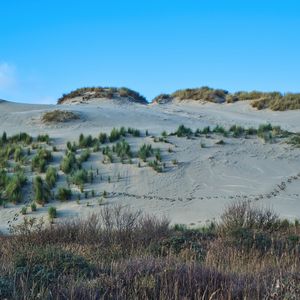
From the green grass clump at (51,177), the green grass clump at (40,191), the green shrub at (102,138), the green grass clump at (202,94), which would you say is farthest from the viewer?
the green grass clump at (202,94)

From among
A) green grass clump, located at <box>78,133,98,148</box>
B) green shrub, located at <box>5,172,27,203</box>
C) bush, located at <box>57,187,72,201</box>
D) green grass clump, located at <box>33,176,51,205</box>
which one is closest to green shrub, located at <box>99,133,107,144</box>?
green grass clump, located at <box>78,133,98,148</box>

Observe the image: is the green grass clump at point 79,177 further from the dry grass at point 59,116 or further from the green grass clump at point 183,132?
the dry grass at point 59,116

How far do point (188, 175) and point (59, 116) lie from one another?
37.2 feet

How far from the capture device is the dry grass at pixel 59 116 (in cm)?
3080

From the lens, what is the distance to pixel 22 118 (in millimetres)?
32188

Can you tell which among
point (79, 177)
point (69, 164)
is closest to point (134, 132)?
point (69, 164)

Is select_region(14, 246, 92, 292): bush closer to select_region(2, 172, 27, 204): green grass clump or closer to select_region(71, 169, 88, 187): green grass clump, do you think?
select_region(2, 172, 27, 204): green grass clump

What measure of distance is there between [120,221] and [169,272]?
19.9 feet

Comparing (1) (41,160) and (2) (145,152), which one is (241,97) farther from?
(1) (41,160)

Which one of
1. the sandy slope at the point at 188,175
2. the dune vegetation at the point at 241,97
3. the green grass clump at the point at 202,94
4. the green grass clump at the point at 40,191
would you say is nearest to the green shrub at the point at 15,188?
the green grass clump at the point at 40,191

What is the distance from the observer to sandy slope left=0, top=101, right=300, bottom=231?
18.9 meters

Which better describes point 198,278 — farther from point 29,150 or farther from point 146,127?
point 146,127

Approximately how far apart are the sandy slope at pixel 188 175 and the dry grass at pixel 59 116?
1.36ft

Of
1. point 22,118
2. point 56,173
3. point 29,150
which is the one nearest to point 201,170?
point 56,173
